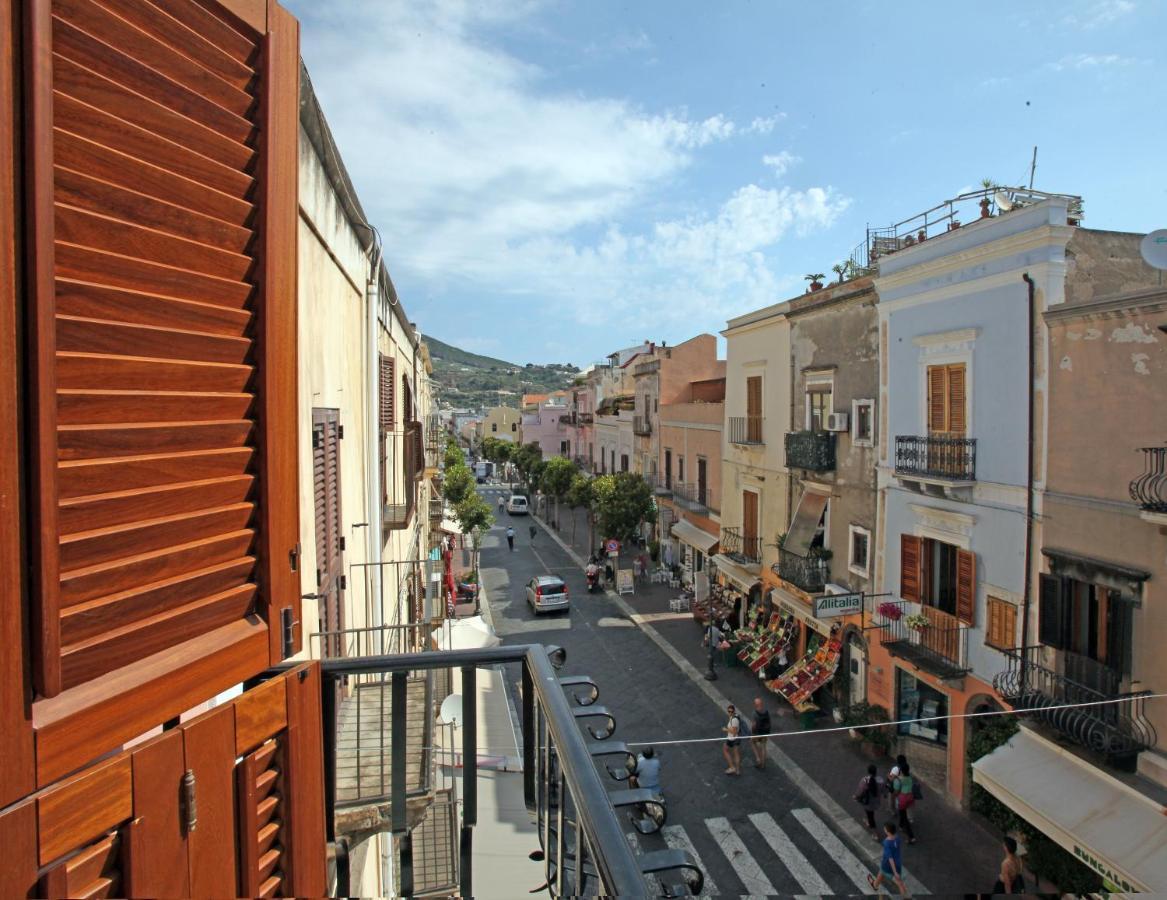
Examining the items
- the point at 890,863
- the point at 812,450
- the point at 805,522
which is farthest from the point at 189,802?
the point at 805,522

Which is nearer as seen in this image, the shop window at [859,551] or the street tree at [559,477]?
the shop window at [859,551]

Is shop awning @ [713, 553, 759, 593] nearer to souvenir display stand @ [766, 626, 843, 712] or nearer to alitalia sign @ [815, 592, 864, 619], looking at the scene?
souvenir display stand @ [766, 626, 843, 712]

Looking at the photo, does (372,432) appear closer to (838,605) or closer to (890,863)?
(890,863)

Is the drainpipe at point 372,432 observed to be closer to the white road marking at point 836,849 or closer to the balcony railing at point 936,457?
the white road marking at point 836,849

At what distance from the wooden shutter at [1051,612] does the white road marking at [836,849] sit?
12.9 ft

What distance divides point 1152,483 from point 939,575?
4.46 m

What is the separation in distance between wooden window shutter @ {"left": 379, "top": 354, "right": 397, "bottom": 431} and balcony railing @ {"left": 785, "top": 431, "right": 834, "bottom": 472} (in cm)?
884

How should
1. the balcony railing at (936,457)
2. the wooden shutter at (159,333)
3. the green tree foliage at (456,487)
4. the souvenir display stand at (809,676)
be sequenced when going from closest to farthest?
the wooden shutter at (159,333), the balcony railing at (936,457), the souvenir display stand at (809,676), the green tree foliage at (456,487)

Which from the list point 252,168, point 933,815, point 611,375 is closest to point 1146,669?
A: point 933,815

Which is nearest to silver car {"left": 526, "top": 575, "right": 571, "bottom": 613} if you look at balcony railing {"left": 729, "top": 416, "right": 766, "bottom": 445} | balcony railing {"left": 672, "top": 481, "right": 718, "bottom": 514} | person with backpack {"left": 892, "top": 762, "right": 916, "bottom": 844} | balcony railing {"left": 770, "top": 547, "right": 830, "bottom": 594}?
balcony railing {"left": 672, "top": 481, "right": 718, "bottom": 514}

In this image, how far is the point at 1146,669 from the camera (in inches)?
340

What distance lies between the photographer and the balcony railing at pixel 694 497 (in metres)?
23.4

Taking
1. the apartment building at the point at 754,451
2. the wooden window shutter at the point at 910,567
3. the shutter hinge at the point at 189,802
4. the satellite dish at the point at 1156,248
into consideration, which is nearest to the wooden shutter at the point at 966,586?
the wooden window shutter at the point at 910,567

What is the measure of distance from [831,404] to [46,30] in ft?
51.8
